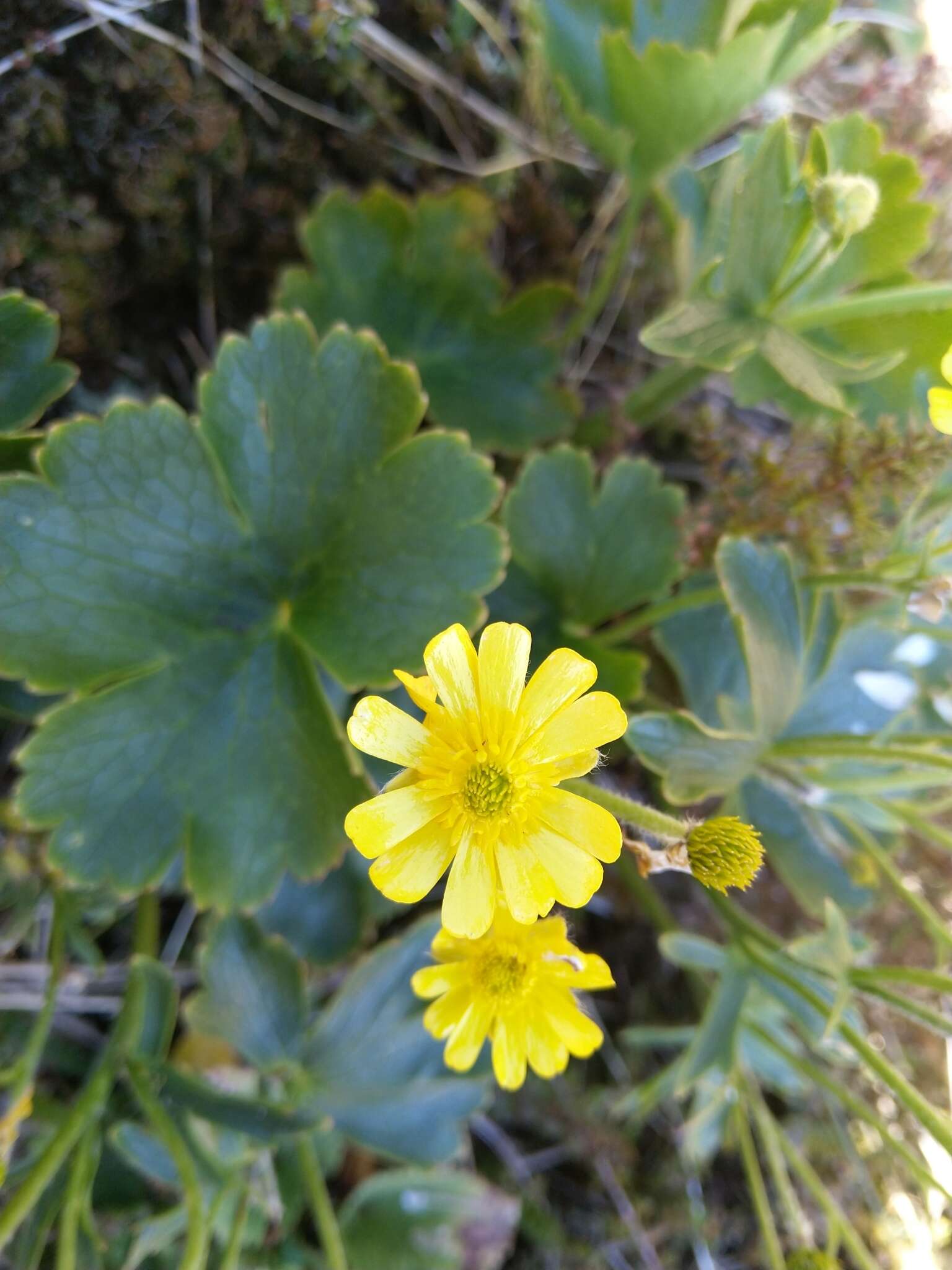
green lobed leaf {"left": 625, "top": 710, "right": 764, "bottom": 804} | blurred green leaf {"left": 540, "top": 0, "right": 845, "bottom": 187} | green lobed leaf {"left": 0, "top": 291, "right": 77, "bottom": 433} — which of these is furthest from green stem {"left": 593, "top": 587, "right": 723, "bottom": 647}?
green lobed leaf {"left": 0, "top": 291, "right": 77, "bottom": 433}

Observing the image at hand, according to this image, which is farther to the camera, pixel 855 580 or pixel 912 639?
pixel 912 639

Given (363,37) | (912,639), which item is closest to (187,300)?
(363,37)

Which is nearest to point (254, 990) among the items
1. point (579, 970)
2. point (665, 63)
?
point (579, 970)

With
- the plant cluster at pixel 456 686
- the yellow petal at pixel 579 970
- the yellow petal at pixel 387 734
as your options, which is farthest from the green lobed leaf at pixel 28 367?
the yellow petal at pixel 579 970

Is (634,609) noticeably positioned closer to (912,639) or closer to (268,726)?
(912,639)

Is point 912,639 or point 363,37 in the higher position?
point 363,37

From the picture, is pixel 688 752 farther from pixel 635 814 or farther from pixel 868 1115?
pixel 868 1115
